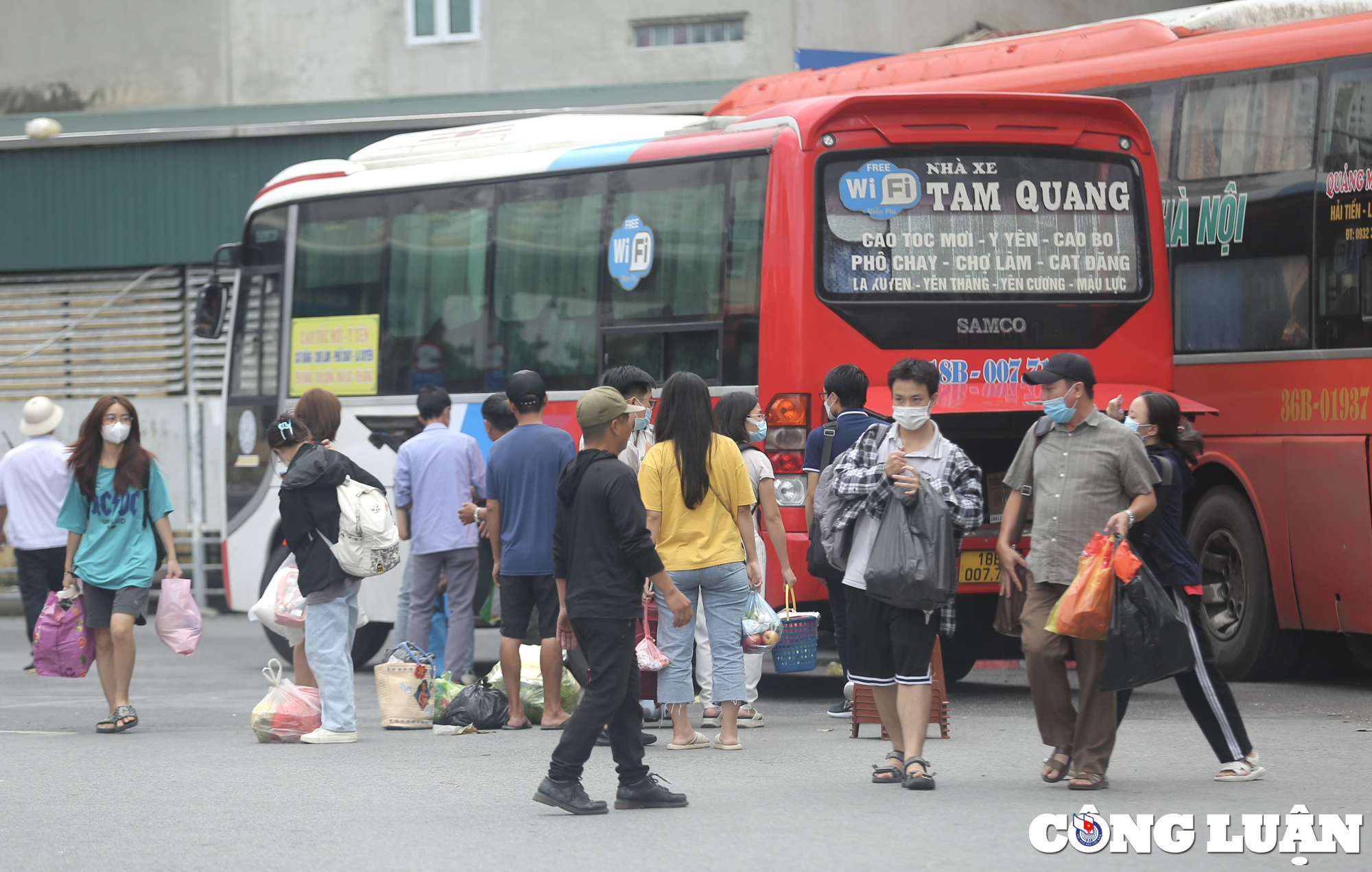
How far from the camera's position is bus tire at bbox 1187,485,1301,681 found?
36.9 ft

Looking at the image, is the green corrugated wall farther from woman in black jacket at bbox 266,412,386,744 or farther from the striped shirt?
the striped shirt

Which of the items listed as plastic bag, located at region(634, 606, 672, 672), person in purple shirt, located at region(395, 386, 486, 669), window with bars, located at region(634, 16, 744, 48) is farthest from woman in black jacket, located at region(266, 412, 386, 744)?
window with bars, located at region(634, 16, 744, 48)

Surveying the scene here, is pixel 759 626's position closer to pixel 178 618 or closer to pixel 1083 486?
pixel 1083 486

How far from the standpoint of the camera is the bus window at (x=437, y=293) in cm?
1273

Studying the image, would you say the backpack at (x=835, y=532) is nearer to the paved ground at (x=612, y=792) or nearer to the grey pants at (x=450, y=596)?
the paved ground at (x=612, y=792)

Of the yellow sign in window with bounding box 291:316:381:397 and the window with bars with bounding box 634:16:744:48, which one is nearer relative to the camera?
the yellow sign in window with bounding box 291:316:381:397

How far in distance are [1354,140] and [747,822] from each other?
601cm

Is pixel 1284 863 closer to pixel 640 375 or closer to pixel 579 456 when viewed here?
pixel 579 456

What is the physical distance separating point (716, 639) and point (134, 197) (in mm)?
13501

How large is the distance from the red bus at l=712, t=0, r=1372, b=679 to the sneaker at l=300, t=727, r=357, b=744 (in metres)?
5.25

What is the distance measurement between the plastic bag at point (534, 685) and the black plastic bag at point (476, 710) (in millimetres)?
102

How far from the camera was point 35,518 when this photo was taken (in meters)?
13.1

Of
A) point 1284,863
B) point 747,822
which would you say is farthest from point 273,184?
point 1284,863

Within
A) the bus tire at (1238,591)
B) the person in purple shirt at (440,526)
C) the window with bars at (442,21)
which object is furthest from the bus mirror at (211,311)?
the window with bars at (442,21)
